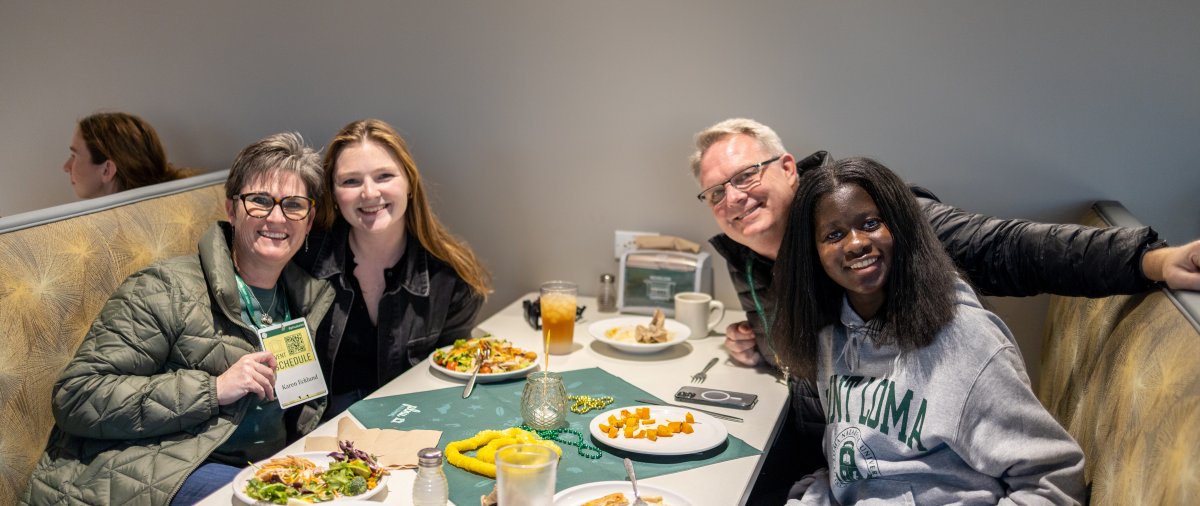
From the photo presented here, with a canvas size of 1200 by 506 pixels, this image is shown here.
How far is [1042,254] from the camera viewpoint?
2.01m

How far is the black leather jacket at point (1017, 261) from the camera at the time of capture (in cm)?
185

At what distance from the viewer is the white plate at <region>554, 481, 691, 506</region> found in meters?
1.62

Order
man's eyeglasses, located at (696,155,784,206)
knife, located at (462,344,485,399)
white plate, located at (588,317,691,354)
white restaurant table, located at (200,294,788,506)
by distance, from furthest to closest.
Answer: white plate, located at (588,317,691,354), man's eyeglasses, located at (696,155,784,206), knife, located at (462,344,485,399), white restaurant table, located at (200,294,788,506)

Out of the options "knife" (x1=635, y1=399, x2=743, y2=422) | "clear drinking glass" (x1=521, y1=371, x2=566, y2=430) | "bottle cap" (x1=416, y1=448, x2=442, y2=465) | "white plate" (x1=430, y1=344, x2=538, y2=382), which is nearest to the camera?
"bottle cap" (x1=416, y1=448, x2=442, y2=465)

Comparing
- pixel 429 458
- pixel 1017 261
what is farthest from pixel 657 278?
pixel 429 458

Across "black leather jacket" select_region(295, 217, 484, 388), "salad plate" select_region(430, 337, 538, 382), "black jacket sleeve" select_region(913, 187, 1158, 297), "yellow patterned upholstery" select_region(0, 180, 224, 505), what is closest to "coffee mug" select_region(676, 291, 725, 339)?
"salad plate" select_region(430, 337, 538, 382)

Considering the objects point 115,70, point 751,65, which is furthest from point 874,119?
point 115,70

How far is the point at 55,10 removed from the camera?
12.0 ft

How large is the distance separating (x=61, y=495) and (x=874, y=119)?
2.48 meters

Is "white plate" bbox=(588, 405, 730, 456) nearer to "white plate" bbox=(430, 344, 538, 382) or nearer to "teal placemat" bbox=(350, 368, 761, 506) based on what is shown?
"teal placemat" bbox=(350, 368, 761, 506)

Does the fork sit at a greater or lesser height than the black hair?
lesser

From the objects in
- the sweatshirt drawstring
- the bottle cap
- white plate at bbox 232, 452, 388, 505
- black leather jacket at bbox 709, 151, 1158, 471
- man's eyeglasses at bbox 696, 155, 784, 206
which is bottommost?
white plate at bbox 232, 452, 388, 505

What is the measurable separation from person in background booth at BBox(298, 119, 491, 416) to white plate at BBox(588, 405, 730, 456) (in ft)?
2.74

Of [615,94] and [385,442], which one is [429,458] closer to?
[385,442]
